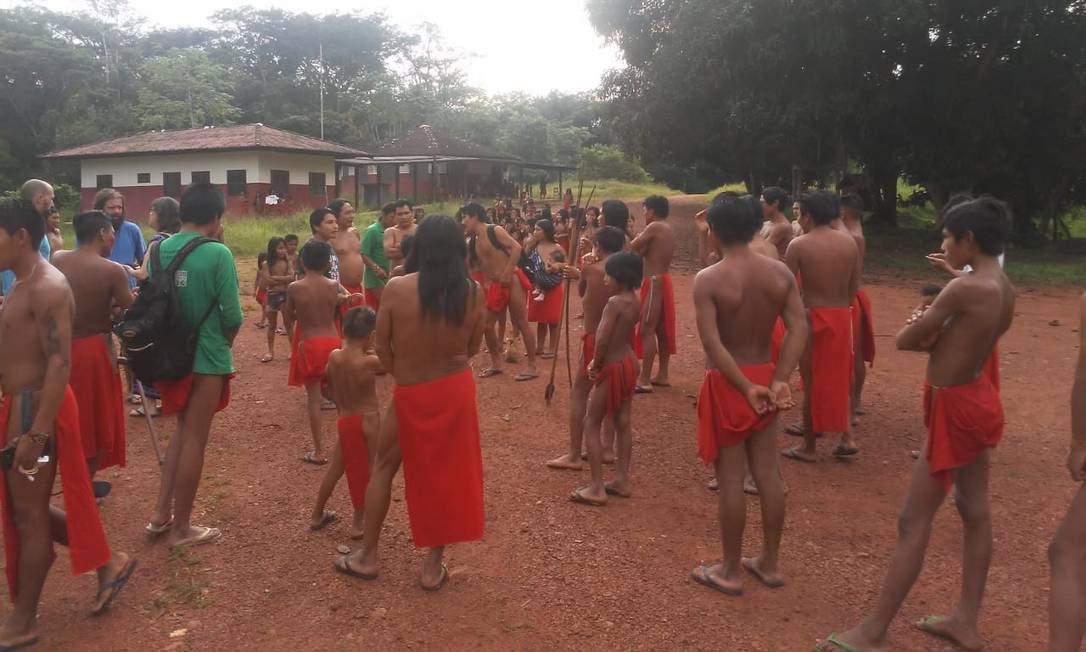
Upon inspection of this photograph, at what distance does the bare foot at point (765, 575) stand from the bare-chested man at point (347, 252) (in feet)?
15.8

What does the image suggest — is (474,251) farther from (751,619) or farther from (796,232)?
(751,619)

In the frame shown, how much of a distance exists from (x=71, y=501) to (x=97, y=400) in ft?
3.52

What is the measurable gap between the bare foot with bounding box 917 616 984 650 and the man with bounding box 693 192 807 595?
731 millimetres

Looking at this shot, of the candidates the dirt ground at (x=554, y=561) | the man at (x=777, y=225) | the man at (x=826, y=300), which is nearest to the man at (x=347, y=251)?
the dirt ground at (x=554, y=561)

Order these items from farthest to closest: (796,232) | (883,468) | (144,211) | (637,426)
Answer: (144,211), (796,232), (637,426), (883,468)

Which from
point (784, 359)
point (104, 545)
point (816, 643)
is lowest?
point (816, 643)

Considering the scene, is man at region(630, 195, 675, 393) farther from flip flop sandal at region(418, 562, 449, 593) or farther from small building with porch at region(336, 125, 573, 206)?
small building with porch at region(336, 125, 573, 206)

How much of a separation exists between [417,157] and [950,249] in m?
28.7

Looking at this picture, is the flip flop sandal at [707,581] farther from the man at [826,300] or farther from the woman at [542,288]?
the woman at [542,288]

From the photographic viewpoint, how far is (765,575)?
3.81 meters

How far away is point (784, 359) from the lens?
3533mm

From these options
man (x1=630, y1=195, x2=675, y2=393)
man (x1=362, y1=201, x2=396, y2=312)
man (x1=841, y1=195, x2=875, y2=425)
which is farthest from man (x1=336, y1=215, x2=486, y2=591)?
man (x1=362, y1=201, x2=396, y2=312)

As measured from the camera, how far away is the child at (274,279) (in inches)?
324

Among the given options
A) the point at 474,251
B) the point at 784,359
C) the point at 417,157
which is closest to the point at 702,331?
the point at 784,359
